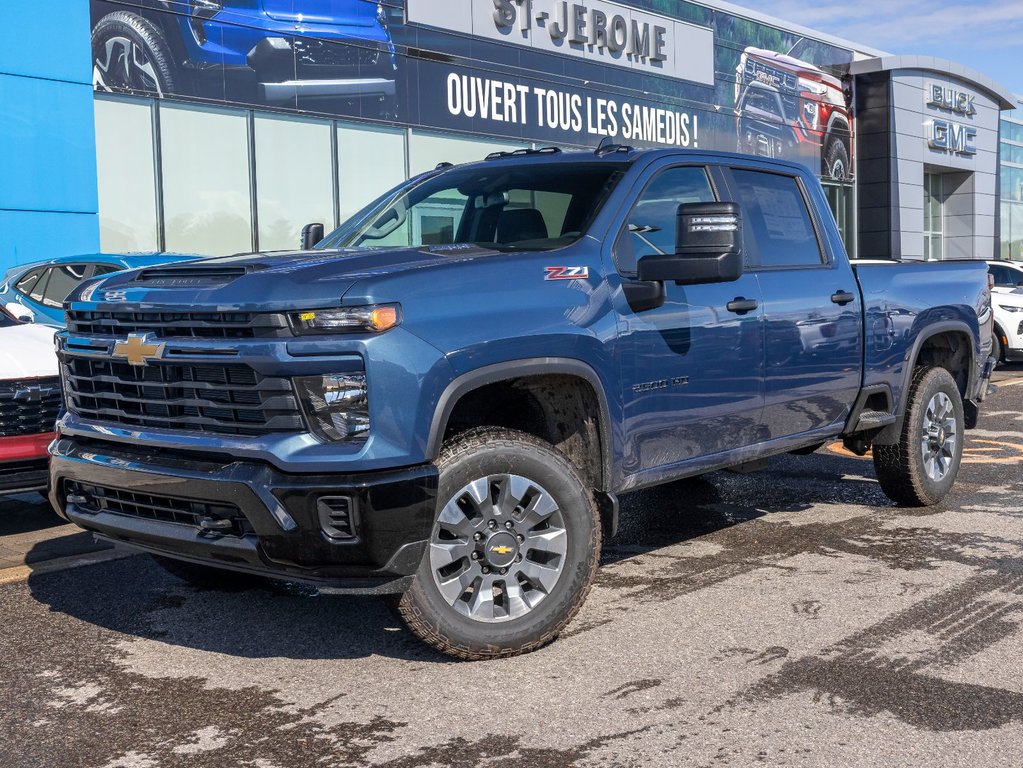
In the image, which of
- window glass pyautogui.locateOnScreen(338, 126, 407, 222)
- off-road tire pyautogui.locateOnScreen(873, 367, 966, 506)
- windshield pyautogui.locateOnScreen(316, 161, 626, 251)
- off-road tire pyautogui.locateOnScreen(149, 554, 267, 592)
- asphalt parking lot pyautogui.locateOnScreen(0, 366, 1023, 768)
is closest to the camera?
asphalt parking lot pyautogui.locateOnScreen(0, 366, 1023, 768)

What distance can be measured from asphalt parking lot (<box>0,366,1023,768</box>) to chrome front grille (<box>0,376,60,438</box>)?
2.21ft

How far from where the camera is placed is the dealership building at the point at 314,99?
54.3 feet

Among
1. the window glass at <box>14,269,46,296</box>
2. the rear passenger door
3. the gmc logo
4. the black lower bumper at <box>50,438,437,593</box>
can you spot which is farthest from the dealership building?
the gmc logo

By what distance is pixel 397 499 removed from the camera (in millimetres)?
4059

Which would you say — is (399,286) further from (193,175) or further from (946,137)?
(946,137)

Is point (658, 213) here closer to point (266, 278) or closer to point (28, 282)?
point (266, 278)

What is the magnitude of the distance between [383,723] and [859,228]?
35036mm

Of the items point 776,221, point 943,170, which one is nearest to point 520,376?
point 776,221

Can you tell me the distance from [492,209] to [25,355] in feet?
10.3

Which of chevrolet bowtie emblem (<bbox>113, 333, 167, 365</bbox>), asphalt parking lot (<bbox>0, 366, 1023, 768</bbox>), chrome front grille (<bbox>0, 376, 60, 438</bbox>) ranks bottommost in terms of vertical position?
asphalt parking lot (<bbox>0, 366, 1023, 768</bbox>)

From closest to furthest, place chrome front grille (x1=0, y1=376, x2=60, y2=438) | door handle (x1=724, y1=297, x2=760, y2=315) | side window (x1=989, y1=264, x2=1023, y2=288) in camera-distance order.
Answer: door handle (x1=724, y1=297, x2=760, y2=315) < chrome front grille (x1=0, y1=376, x2=60, y2=438) < side window (x1=989, y1=264, x2=1023, y2=288)

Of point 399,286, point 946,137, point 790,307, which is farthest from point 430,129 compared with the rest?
point 946,137

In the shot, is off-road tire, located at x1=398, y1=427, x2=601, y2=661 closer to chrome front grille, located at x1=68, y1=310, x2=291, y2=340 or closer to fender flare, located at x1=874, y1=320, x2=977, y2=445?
chrome front grille, located at x1=68, y1=310, x2=291, y2=340

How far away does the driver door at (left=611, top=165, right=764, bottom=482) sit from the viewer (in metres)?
5.00
